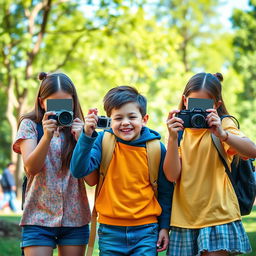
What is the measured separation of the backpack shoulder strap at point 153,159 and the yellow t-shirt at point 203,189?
0.16 m

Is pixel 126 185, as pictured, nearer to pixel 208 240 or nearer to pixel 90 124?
pixel 90 124

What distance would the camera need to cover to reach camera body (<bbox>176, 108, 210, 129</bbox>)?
10.5 ft

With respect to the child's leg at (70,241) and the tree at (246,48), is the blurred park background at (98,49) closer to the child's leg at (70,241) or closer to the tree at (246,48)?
the tree at (246,48)

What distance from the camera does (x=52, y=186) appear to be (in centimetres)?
350

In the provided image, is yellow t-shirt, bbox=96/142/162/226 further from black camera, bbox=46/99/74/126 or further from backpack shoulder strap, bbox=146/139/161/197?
black camera, bbox=46/99/74/126

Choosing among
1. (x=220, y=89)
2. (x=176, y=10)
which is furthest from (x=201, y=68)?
(x=220, y=89)

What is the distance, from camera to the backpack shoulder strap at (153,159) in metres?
3.38

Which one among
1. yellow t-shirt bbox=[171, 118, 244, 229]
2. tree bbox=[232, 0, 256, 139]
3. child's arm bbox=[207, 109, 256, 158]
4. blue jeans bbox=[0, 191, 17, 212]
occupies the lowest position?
yellow t-shirt bbox=[171, 118, 244, 229]

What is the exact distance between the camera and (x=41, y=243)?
11.0 feet

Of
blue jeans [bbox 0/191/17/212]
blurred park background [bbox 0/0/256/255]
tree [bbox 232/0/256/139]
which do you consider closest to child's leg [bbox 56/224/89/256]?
blurred park background [bbox 0/0/256/255]

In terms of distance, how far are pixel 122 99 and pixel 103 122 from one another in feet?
0.80

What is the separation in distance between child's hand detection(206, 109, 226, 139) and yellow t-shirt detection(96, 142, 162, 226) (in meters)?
0.51

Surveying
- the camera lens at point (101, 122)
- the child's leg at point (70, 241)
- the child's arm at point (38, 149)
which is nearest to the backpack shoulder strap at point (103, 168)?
the child's leg at point (70, 241)

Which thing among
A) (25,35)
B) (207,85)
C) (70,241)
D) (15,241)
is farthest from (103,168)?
(25,35)
